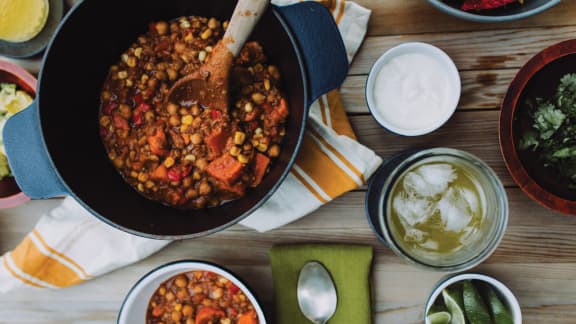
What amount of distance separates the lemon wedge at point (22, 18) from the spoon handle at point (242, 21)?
583 mm

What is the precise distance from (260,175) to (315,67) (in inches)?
12.3

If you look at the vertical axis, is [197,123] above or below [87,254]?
above

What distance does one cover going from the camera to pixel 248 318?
1385 mm

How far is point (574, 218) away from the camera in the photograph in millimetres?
1399

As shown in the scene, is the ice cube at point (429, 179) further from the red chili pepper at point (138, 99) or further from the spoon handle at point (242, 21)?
the red chili pepper at point (138, 99)

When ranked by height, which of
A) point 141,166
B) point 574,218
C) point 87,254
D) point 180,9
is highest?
point 180,9

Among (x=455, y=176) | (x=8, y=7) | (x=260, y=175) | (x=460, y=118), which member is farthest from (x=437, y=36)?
(x=8, y=7)

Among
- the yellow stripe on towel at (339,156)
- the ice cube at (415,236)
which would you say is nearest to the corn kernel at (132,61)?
the yellow stripe on towel at (339,156)

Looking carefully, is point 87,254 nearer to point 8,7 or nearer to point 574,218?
point 8,7

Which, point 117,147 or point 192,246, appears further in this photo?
point 192,246

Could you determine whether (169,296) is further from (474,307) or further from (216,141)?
(474,307)

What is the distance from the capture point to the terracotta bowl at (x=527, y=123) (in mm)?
1193

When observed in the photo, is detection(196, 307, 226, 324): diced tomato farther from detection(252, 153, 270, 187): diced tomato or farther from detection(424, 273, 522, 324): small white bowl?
detection(424, 273, 522, 324): small white bowl

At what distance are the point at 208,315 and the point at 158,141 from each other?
0.50 m
